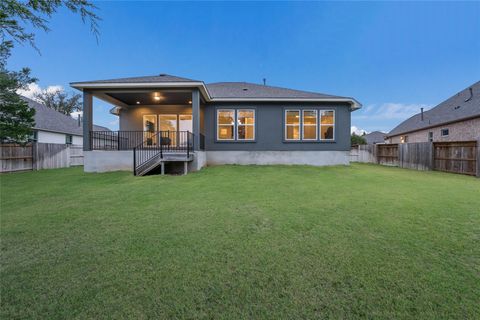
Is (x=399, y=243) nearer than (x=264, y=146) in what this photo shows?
Yes

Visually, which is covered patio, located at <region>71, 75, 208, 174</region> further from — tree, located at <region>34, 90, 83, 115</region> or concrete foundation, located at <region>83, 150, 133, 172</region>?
tree, located at <region>34, 90, 83, 115</region>

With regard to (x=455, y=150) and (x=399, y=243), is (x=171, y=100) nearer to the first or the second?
(x=399, y=243)

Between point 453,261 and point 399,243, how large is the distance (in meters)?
0.49

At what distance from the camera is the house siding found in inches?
453

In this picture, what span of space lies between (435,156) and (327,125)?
6.11 metres

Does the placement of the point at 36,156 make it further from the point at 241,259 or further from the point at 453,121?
the point at 453,121

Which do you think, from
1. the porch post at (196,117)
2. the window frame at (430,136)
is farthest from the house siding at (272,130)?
the window frame at (430,136)

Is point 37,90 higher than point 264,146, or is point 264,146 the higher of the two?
point 37,90

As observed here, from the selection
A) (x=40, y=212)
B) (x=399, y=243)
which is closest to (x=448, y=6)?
(x=399, y=243)

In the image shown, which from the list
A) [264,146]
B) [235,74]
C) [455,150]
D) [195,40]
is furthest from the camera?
[235,74]

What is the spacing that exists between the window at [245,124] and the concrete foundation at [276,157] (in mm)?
916

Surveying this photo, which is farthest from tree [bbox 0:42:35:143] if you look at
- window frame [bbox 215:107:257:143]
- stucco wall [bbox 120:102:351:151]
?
window frame [bbox 215:107:257:143]

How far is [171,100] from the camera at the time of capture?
1166cm

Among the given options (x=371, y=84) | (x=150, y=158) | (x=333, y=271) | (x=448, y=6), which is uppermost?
(x=448, y=6)
